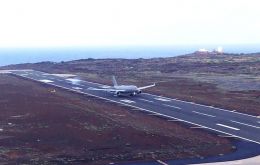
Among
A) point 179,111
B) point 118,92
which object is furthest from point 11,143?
point 118,92

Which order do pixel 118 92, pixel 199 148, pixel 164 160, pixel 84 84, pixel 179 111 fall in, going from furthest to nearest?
pixel 84 84 < pixel 118 92 < pixel 179 111 < pixel 199 148 < pixel 164 160

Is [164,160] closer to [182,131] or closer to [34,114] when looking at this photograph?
[182,131]

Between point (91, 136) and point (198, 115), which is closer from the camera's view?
point (91, 136)

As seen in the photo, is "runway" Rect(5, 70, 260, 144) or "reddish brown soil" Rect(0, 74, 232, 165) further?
"runway" Rect(5, 70, 260, 144)

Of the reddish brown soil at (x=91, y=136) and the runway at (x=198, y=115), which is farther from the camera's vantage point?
the runway at (x=198, y=115)

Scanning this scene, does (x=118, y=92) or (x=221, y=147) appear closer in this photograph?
(x=221, y=147)

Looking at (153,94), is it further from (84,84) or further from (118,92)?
(84,84)

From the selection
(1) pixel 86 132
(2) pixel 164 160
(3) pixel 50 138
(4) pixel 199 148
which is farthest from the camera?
(1) pixel 86 132
